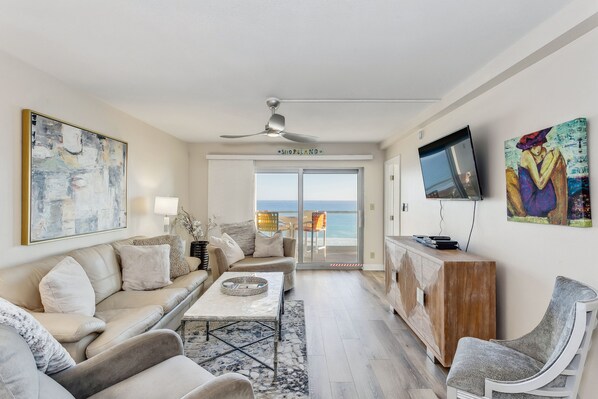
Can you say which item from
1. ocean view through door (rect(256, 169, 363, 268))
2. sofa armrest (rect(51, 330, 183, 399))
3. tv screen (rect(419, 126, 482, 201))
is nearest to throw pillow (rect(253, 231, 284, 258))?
A: ocean view through door (rect(256, 169, 363, 268))

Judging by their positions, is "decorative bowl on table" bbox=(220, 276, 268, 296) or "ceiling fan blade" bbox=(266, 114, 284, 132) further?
"ceiling fan blade" bbox=(266, 114, 284, 132)

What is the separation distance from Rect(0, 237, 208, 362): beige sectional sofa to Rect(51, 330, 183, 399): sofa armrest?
477 millimetres

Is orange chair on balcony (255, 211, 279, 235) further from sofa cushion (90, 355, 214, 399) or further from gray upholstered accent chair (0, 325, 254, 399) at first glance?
sofa cushion (90, 355, 214, 399)

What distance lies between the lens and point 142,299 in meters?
2.71

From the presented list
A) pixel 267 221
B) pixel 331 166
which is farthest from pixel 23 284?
pixel 331 166

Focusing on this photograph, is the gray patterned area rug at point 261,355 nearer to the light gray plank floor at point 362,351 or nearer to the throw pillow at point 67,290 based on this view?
the light gray plank floor at point 362,351

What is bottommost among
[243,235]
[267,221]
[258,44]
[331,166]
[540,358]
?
[540,358]

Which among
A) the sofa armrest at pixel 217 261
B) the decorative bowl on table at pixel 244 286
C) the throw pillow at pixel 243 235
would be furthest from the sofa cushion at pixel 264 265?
Answer: the decorative bowl on table at pixel 244 286

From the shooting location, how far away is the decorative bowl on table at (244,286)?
2600 millimetres

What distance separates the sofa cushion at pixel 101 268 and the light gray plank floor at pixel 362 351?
1.87 m

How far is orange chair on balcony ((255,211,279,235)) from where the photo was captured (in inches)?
229

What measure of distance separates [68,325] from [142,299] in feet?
2.90

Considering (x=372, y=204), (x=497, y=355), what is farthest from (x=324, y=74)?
(x=372, y=204)

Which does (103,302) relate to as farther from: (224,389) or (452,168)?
(452,168)
